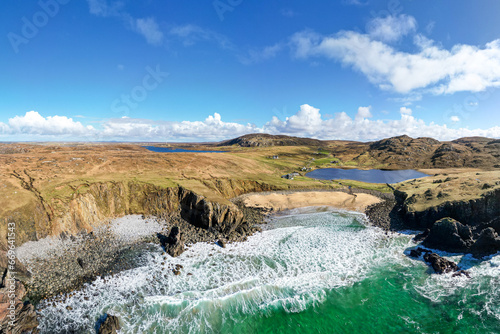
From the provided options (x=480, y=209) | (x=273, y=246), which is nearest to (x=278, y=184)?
(x=273, y=246)

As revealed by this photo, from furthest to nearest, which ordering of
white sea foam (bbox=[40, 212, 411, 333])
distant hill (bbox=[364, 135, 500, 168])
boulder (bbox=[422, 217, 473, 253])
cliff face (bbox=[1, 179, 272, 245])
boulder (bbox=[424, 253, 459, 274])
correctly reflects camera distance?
distant hill (bbox=[364, 135, 500, 168]), boulder (bbox=[422, 217, 473, 253]), cliff face (bbox=[1, 179, 272, 245]), boulder (bbox=[424, 253, 459, 274]), white sea foam (bbox=[40, 212, 411, 333])

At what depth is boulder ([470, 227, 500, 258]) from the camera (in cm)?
A: 3014

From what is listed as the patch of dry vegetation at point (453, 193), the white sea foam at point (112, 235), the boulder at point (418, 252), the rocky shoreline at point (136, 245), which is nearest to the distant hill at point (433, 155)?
the patch of dry vegetation at point (453, 193)

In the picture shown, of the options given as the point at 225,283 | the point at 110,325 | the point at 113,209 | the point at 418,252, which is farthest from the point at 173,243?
the point at 418,252

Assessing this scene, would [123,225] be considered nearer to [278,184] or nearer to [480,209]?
[278,184]

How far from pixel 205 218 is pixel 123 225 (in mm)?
15935

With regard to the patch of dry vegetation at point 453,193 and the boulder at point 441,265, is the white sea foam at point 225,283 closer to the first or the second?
the boulder at point 441,265

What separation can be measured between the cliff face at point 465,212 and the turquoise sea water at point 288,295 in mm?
9954

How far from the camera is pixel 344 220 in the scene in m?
47.8

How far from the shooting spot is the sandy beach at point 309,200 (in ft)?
181

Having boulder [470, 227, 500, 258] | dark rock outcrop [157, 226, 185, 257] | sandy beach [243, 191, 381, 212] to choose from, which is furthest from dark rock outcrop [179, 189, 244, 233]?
boulder [470, 227, 500, 258]

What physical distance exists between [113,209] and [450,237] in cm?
6358

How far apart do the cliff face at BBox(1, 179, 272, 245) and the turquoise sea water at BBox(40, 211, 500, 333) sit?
7.64m

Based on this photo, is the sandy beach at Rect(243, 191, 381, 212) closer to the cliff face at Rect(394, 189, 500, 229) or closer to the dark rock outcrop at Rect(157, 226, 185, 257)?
the cliff face at Rect(394, 189, 500, 229)
